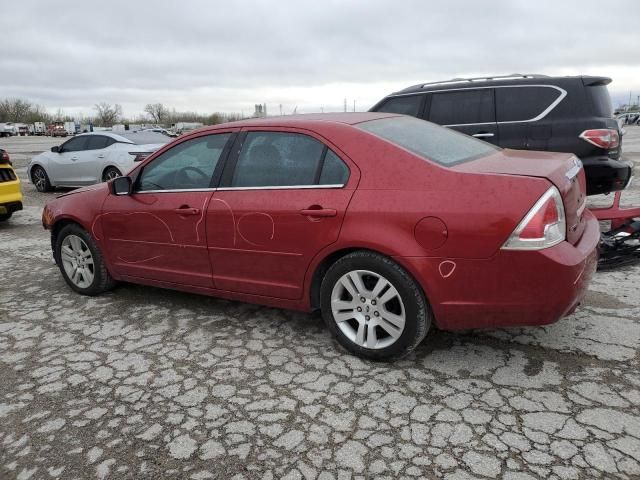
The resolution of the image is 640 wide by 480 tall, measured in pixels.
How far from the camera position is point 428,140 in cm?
346

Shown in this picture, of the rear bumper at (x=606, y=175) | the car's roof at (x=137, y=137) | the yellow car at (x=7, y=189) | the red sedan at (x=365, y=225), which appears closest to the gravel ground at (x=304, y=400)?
the red sedan at (x=365, y=225)

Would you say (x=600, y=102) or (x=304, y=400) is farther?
(x=600, y=102)

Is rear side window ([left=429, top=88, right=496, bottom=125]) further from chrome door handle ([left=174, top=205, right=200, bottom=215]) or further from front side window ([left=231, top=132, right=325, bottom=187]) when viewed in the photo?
chrome door handle ([left=174, top=205, right=200, bottom=215])

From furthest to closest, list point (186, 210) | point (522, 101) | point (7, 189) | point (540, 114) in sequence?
1. point (7, 189)
2. point (522, 101)
3. point (540, 114)
4. point (186, 210)

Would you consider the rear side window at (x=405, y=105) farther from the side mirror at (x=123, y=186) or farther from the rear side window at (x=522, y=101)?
the side mirror at (x=123, y=186)

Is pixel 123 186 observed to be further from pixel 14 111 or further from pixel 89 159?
pixel 14 111

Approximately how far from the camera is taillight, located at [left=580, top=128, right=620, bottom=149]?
579 centimetres

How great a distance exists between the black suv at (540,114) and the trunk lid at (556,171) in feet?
9.12

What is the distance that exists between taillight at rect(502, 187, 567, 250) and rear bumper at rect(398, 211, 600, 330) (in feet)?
0.12

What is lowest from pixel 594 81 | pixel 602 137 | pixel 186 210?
pixel 186 210

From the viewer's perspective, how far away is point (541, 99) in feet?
20.3

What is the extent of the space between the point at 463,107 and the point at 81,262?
4.86m

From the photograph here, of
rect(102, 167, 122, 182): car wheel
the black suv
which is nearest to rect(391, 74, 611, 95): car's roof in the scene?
the black suv

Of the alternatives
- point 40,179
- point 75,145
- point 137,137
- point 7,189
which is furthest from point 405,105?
point 40,179
